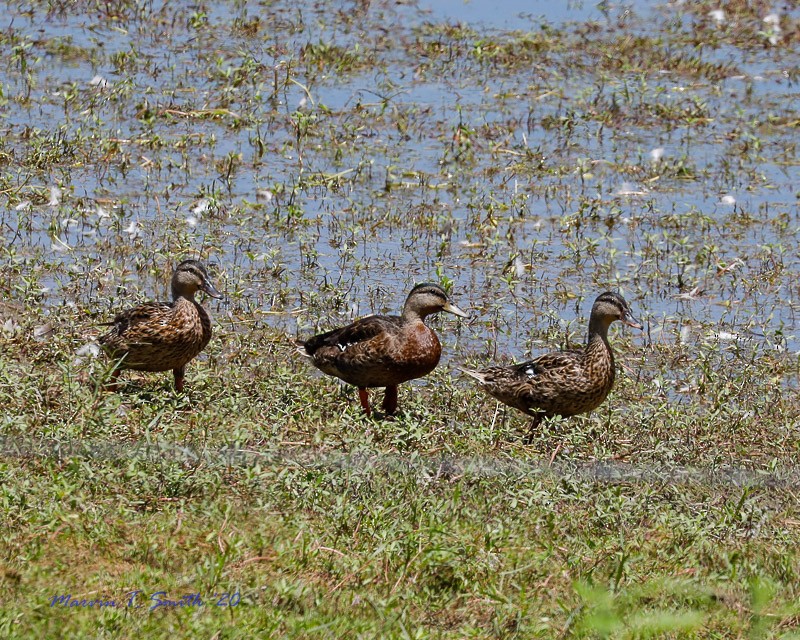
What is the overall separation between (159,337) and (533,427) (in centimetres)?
222

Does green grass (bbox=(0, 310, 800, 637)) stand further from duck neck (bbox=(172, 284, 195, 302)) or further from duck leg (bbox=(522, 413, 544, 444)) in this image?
duck neck (bbox=(172, 284, 195, 302))

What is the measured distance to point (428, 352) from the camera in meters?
8.84

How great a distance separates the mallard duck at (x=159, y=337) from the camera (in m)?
8.66

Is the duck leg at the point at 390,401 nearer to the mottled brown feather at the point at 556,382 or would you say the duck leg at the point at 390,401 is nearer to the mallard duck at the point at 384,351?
the mallard duck at the point at 384,351

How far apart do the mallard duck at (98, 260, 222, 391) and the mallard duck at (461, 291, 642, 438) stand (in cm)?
162

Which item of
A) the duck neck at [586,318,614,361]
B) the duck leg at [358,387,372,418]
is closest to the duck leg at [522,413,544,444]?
the duck neck at [586,318,614,361]

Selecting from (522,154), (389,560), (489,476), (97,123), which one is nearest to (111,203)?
(97,123)

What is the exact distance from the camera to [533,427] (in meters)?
8.72

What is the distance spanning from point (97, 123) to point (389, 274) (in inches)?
132

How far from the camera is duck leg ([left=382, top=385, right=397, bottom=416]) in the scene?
29.1ft

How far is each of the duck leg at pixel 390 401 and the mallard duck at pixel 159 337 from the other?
112cm

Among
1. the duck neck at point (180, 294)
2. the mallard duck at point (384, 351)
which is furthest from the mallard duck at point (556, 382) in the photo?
the duck neck at point (180, 294)

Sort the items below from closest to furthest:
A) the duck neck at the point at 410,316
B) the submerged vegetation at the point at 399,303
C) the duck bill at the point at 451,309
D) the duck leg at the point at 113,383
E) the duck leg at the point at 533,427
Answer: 1. the submerged vegetation at the point at 399,303
2. the duck leg at the point at 533,427
3. the duck leg at the point at 113,383
4. the duck neck at the point at 410,316
5. the duck bill at the point at 451,309

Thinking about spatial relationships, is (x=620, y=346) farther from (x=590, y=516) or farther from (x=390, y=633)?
(x=390, y=633)
